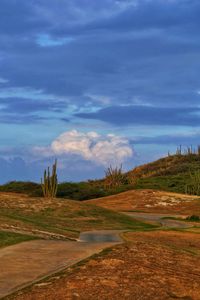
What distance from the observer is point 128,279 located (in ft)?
38.4

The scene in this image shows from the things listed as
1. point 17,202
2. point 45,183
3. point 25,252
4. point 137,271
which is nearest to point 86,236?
point 25,252

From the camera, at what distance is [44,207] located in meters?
35.6

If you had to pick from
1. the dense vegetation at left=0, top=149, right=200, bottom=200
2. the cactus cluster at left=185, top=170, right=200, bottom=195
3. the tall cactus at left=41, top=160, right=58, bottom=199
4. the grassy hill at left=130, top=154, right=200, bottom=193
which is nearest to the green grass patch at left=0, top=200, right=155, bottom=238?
the tall cactus at left=41, top=160, right=58, bottom=199

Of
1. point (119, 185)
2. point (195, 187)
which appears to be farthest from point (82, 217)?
point (119, 185)

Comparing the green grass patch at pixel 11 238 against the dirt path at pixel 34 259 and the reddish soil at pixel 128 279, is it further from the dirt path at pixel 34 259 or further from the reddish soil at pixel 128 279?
the reddish soil at pixel 128 279

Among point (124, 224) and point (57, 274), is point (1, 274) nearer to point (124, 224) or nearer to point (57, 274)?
Result: point (57, 274)

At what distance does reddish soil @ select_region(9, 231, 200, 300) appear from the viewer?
1061cm

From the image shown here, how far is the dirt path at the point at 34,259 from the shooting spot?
11.7 metres

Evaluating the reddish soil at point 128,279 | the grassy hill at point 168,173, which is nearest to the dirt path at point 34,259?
the reddish soil at point 128,279

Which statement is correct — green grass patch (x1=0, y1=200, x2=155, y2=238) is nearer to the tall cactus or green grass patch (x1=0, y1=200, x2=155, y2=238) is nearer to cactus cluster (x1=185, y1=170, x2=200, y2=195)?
the tall cactus

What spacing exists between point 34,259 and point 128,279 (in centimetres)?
323

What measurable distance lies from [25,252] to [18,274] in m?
2.87

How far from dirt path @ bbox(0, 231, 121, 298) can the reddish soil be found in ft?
1.78

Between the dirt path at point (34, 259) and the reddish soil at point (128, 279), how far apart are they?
0.54 metres
